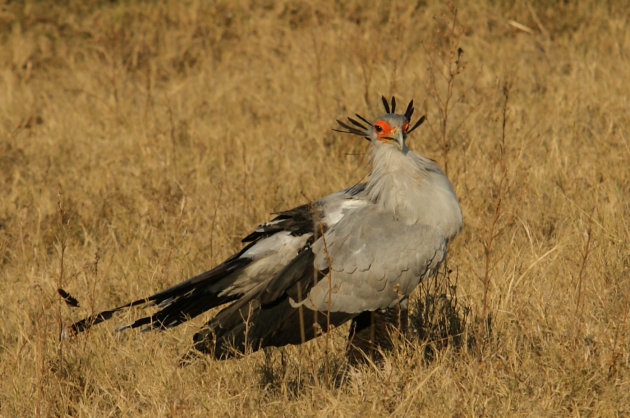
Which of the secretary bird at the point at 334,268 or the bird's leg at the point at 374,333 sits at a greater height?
the secretary bird at the point at 334,268

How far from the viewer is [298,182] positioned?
21.1ft

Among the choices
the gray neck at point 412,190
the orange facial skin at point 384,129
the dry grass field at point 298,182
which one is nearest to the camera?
the dry grass field at point 298,182

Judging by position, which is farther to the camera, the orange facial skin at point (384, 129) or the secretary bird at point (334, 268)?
the orange facial skin at point (384, 129)

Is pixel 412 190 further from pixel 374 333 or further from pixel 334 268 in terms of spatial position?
pixel 374 333

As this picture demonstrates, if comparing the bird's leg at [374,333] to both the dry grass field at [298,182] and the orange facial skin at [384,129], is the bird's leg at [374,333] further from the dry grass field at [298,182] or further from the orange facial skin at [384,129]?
the orange facial skin at [384,129]

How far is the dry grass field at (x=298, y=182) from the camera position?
3943mm

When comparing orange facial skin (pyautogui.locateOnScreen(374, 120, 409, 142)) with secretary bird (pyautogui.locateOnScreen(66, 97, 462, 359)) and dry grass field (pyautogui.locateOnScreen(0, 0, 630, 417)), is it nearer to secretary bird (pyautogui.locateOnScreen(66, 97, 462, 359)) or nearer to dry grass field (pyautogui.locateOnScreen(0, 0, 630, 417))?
secretary bird (pyautogui.locateOnScreen(66, 97, 462, 359))

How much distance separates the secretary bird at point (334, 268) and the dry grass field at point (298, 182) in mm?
229

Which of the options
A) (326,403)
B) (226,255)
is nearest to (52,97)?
(226,255)

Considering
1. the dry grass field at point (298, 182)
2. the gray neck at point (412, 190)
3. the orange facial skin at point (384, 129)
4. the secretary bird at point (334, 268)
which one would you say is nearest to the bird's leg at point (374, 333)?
the secretary bird at point (334, 268)

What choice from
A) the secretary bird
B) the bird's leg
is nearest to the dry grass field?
the bird's leg

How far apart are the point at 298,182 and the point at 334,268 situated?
238 centimetres

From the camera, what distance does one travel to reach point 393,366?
4105 mm

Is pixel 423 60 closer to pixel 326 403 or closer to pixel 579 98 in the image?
pixel 579 98
